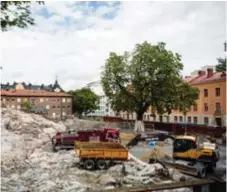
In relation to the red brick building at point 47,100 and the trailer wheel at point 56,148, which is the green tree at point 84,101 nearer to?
the red brick building at point 47,100

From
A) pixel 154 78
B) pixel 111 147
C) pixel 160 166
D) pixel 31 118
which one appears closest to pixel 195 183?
pixel 160 166

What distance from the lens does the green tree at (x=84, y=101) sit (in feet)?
280

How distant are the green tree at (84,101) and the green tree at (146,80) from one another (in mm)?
44720

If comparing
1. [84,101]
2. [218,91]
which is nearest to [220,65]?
[218,91]

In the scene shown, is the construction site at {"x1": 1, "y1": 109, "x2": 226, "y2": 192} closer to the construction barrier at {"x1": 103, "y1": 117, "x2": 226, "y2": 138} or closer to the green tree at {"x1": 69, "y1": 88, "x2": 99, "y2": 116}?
the construction barrier at {"x1": 103, "y1": 117, "x2": 226, "y2": 138}

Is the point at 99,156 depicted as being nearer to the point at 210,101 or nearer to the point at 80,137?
the point at 80,137

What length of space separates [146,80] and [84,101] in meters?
48.1

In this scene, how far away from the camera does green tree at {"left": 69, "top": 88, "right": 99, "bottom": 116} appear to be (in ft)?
280

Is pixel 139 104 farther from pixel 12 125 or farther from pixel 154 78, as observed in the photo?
pixel 12 125

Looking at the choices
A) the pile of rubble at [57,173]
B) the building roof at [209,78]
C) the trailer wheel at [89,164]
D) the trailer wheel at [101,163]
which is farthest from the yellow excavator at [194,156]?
the building roof at [209,78]

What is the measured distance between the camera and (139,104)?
39.7 m

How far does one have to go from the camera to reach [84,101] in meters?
85.2

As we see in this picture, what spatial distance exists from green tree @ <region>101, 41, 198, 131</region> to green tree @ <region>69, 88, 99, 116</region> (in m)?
44.7

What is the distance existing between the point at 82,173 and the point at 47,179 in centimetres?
232
